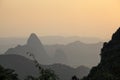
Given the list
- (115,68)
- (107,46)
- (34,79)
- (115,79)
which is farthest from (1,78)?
(107,46)

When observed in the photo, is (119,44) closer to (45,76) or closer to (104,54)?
(104,54)

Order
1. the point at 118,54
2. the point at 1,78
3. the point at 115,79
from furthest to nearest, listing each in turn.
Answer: the point at 118,54
the point at 115,79
the point at 1,78

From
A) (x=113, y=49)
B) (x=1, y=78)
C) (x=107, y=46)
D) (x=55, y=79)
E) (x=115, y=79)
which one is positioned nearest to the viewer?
(x=55, y=79)

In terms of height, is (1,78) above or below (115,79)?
above

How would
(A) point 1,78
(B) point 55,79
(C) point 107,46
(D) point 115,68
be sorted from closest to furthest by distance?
(B) point 55,79
(A) point 1,78
(D) point 115,68
(C) point 107,46

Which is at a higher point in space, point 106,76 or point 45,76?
point 45,76

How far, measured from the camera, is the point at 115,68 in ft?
234

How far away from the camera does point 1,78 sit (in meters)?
34.1

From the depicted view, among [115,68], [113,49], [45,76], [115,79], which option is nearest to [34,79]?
[45,76]

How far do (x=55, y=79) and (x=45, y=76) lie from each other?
52 centimetres

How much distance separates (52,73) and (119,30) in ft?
323

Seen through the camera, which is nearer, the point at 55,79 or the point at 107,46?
the point at 55,79

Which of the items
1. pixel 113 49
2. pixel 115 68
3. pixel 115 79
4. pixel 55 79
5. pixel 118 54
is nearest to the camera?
pixel 55 79

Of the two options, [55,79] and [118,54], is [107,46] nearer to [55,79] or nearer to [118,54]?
[118,54]
